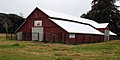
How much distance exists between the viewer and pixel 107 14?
304 ft

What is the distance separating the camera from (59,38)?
5188cm

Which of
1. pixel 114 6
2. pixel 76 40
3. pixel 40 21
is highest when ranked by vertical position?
pixel 114 6

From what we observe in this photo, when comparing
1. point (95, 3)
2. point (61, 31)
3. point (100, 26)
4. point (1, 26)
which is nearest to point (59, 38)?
point (61, 31)

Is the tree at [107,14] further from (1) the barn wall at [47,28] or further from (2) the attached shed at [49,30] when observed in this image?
(1) the barn wall at [47,28]

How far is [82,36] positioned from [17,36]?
14174 millimetres

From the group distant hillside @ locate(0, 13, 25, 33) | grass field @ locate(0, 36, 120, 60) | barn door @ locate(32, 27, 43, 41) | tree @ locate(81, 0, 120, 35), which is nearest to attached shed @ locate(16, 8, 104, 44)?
barn door @ locate(32, 27, 43, 41)

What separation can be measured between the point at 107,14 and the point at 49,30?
4235cm

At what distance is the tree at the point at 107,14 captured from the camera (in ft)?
301

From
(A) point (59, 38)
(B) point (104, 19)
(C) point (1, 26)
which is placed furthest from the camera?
(B) point (104, 19)

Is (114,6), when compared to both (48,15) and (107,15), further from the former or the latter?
(48,15)

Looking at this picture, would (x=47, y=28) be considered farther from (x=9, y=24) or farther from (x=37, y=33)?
(x=9, y=24)

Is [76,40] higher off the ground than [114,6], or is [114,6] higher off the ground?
[114,6]

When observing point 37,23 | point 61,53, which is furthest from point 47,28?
point 61,53

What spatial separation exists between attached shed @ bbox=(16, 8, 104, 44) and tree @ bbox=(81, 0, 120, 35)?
101 feet
